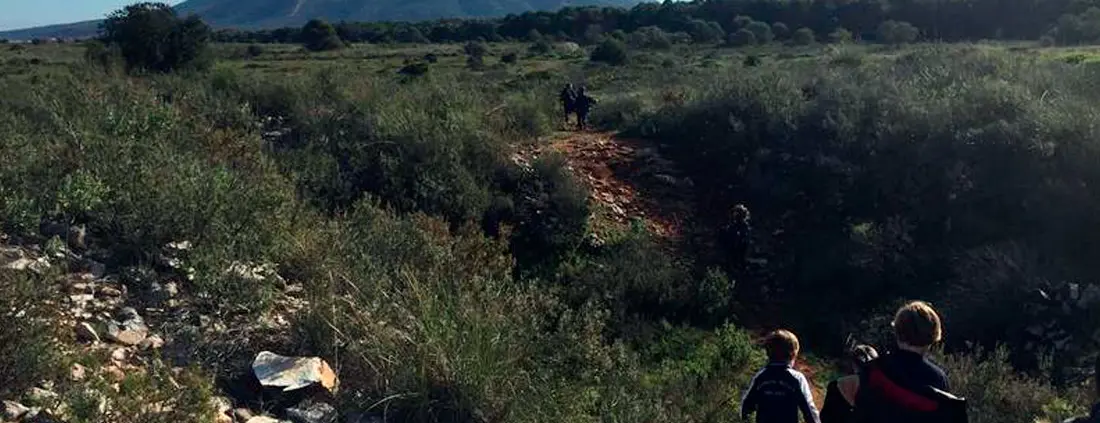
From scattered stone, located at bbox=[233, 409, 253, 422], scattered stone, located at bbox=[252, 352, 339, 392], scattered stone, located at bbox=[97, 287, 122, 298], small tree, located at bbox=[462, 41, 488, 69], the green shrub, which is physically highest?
scattered stone, located at bbox=[97, 287, 122, 298]

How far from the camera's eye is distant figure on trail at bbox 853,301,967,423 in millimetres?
3738

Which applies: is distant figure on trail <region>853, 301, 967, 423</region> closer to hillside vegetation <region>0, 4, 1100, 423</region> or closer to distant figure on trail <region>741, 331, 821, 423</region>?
distant figure on trail <region>741, 331, 821, 423</region>

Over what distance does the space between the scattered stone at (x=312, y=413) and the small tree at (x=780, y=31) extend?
52.0 metres

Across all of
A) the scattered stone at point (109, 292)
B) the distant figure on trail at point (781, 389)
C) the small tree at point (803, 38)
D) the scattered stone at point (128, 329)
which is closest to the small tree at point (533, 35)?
the small tree at point (803, 38)

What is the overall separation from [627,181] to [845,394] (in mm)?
9172

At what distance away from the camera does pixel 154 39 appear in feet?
71.1

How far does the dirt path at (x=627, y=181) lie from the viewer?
39.7ft

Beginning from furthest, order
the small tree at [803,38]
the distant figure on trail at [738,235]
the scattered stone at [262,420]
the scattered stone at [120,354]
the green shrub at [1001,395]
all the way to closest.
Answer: the small tree at [803,38] → the distant figure on trail at [738,235] → the green shrub at [1001,395] → the scattered stone at [120,354] → the scattered stone at [262,420]

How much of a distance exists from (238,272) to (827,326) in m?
6.43

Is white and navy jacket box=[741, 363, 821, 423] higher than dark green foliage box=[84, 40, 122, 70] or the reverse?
the reverse

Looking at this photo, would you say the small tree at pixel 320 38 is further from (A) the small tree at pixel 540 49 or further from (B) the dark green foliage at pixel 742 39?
(B) the dark green foliage at pixel 742 39

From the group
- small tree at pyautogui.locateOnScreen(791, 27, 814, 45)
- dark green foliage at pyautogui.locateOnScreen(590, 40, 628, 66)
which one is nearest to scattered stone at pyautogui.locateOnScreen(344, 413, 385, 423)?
dark green foliage at pyautogui.locateOnScreen(590, 40, 628, 66)

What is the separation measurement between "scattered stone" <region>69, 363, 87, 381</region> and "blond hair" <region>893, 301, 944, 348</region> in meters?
4.07

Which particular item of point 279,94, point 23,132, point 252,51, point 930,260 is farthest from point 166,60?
point 252,51
